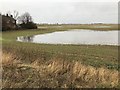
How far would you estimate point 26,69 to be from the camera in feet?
29.2

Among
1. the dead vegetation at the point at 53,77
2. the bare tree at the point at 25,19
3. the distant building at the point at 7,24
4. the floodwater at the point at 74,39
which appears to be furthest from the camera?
the bare tree at the point at 25,19

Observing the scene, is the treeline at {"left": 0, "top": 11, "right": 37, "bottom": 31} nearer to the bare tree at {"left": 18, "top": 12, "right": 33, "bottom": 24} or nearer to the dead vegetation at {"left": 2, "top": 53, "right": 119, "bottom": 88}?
the bare tree at {"left": 18, "top": 12, "right": 33, "bottom": 24}

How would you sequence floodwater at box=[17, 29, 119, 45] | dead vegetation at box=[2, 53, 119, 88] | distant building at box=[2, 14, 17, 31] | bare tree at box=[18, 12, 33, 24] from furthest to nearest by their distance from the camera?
bare tree at box=[18, 12, 33, 24], distant building at box=[2, 14, 17, 31], floodwater at box=[17, 29, 119, 45], dead vegetation at box=[2, 53, 119, 88]

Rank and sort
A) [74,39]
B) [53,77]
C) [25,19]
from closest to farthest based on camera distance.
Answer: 1. [53,77]
2. [74,39]
3. [25,19]

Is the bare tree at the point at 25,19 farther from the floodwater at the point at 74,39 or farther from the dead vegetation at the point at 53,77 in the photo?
the dead vegetation at the point at 53,77

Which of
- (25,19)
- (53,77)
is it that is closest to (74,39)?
(53,77)

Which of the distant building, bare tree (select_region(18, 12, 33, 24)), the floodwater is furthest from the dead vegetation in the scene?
bare tree (select_region(18, 12, 33, 24))

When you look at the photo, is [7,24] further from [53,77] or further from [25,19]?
[53,77]

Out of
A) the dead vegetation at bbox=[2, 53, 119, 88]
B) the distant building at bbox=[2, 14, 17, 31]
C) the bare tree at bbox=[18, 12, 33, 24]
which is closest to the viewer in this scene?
the dead vegetation at bbox=[2, 53, 119, 88]

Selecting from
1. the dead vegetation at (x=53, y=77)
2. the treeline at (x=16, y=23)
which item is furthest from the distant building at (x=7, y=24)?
the dead vegetation at (x=53, y=77)

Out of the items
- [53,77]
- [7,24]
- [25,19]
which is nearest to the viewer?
[53,77]

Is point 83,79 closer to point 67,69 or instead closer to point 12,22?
point 67,69

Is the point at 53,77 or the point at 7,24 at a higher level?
the point at 7,24

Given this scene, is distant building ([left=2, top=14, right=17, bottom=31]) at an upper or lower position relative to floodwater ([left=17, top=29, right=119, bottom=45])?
upper
